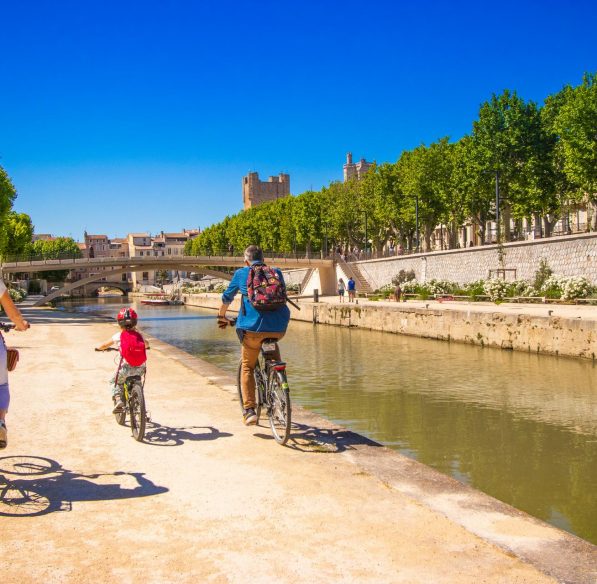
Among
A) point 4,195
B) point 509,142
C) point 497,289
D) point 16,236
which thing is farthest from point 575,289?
point 16,236

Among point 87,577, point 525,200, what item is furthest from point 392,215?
point 87,577

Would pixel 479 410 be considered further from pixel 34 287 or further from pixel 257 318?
pixel 34 287

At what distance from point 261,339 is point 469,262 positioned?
3887cm

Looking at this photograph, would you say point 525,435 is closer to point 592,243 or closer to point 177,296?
point 592,243

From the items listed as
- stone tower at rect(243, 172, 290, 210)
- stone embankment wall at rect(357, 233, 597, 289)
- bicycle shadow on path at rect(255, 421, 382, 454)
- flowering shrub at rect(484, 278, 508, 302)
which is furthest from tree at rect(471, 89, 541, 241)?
stone tower at rect(243, 172, 290, 210)

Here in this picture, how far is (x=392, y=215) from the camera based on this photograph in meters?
61.3

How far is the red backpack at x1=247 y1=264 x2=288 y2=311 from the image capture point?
696cm

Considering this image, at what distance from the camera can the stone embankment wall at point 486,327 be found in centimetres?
2014

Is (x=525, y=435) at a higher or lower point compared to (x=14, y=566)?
lower

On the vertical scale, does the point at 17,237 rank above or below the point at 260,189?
below

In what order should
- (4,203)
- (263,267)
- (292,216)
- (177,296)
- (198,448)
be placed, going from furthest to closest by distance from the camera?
(177,296)
(292,216)
(4,203)
(263,267)
(198,448)

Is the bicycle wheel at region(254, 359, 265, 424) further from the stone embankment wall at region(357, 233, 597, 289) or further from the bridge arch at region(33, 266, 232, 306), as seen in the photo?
the bridge arch at region(33, 266, 232, 306)

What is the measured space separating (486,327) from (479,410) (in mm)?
11894

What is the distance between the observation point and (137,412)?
6977mm
